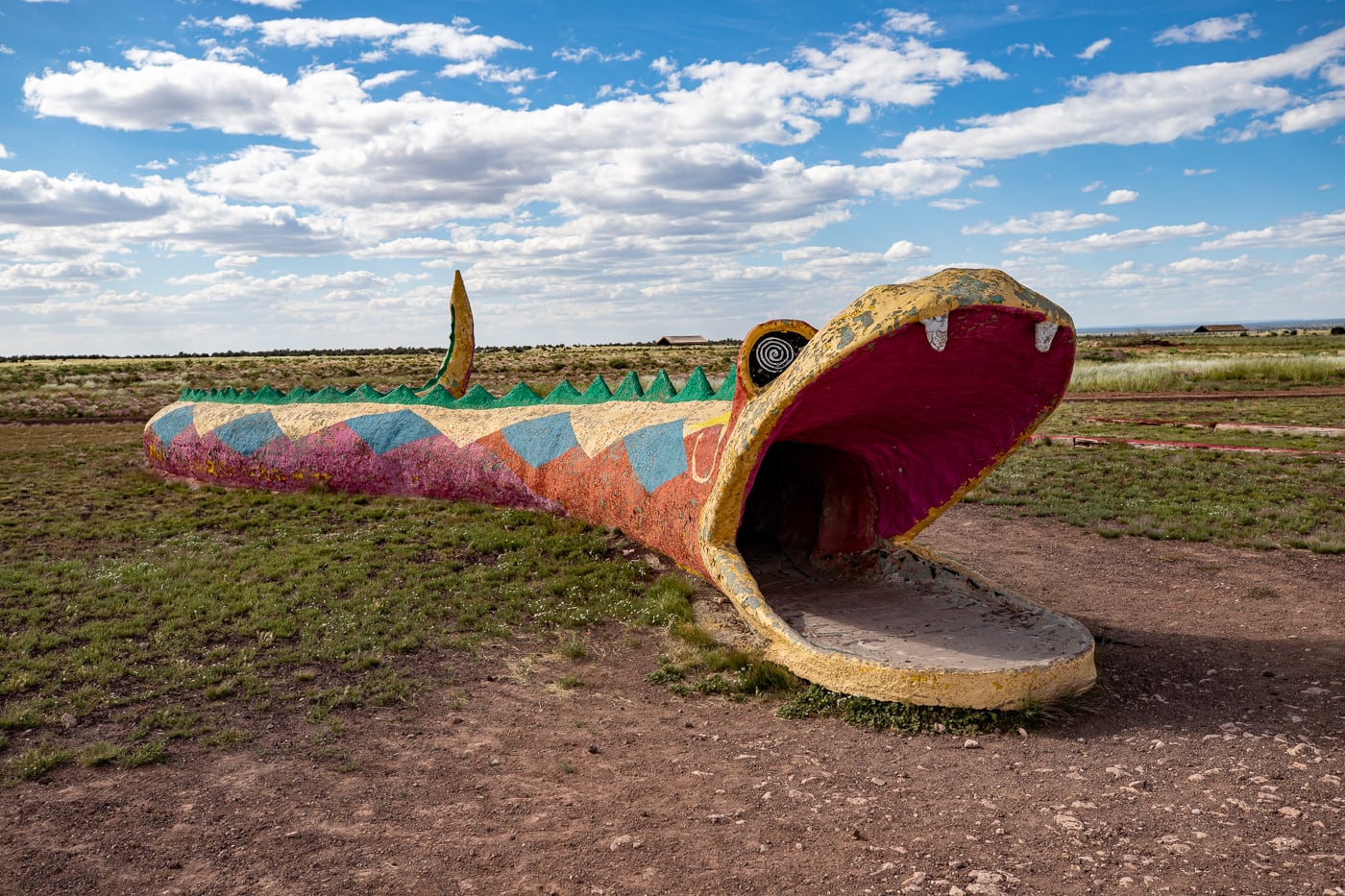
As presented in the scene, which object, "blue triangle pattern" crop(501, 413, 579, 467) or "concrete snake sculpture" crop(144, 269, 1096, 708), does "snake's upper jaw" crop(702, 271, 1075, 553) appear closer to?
"concrete snake sculpture" crop(144, 269, 1096, 708)

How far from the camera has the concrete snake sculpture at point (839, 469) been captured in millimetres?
5031

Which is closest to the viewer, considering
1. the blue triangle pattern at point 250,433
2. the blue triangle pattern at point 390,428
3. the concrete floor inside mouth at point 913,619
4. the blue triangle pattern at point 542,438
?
the concrete floor inside mouth at point 913,619

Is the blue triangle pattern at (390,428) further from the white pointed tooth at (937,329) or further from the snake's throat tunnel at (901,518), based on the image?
the white pointed tooth at (937,329)

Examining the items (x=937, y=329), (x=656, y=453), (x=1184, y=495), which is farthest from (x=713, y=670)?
(x=1184, y=495)

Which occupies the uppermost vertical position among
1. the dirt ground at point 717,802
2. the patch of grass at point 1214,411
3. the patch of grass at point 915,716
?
the patch of grass at point 1214,411

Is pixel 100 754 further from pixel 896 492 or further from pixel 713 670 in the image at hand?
pixel 896 492

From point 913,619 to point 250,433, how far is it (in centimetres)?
1002

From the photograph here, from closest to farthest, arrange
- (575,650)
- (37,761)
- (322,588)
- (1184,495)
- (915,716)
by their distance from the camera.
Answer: (37,761) < (915,716) < (575,650) < (322,588) < (1184,495)

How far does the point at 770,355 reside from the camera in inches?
250

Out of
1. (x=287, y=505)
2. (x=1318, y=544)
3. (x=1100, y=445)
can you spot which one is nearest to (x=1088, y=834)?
(x=1318, y=544)

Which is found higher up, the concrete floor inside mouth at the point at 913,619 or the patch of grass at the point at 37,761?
the concrete floor inside mouth at the point at 913,619

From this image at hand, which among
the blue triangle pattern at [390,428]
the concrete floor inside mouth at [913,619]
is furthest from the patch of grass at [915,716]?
the blue triangle pattern at [390,428]

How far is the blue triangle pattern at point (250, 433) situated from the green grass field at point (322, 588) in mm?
819

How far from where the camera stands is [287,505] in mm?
11133
